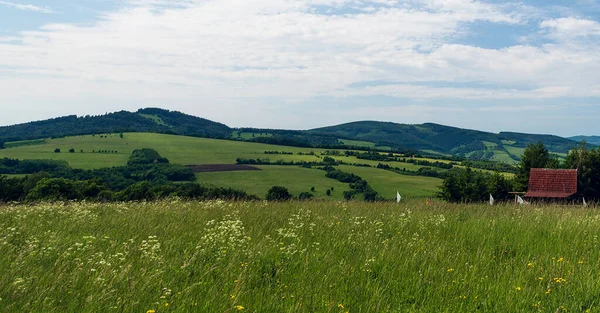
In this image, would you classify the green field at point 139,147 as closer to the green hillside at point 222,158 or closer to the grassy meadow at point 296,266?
the green hillside at point 222,158

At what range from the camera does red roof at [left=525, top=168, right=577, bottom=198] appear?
46.6 metres

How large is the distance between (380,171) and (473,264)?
361ft

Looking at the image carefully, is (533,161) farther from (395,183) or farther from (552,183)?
(395,183)

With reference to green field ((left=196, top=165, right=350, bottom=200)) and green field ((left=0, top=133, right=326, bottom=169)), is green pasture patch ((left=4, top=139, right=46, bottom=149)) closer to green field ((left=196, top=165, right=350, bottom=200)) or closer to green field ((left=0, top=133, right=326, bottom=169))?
green field ((left=0, top=133, right=326, bottom=169))

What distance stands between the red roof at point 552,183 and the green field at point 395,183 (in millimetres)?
31760

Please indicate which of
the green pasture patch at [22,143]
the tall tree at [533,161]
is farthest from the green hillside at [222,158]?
the tall tree at [533,161]

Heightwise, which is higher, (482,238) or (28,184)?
(482,238)

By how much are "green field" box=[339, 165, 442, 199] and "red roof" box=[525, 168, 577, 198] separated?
104 feet

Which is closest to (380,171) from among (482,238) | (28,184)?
(28,184)

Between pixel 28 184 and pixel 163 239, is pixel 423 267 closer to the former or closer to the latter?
pixel 163 239

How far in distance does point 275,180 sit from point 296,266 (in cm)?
9079

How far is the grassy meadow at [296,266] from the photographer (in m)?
4.56

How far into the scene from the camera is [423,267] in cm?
610

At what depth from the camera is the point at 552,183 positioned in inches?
1889
